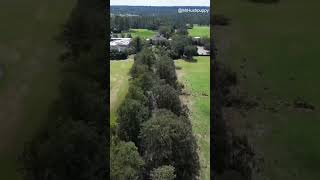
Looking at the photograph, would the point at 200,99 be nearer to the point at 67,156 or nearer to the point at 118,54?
the point at 118,54

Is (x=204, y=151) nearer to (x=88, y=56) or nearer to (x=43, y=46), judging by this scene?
(x=88, y=56)

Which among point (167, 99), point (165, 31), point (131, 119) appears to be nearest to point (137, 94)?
point (167, 99)

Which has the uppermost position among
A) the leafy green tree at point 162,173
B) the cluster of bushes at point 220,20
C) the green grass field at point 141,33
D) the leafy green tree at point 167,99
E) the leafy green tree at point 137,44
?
the cluster of bushes at point 220,20

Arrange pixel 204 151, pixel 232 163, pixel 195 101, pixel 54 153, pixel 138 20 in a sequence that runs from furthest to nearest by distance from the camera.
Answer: pixel 138 20
pixel 195 101
pixel 204 151
pixel 232 163
pixel 54 153

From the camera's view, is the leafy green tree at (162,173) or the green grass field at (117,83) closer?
the leafy green tree at (162,173)

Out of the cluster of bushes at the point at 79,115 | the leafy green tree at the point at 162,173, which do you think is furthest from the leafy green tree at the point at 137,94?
the leafy green tree at the point at 162,173

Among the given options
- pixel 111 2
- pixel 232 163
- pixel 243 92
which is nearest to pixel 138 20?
pixel 111 2

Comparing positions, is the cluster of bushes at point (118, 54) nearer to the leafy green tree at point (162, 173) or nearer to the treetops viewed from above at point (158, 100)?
the treetops viewed from above at point (158, 100)
